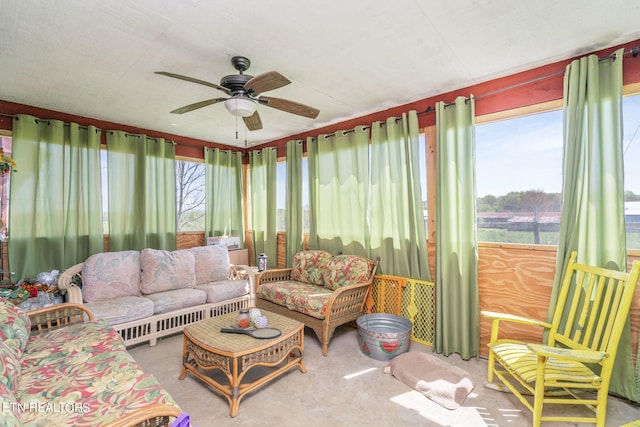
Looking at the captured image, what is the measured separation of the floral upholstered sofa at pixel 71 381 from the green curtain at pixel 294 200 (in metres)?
2.47

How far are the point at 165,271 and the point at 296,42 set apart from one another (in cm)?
288

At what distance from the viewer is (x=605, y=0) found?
170 cm

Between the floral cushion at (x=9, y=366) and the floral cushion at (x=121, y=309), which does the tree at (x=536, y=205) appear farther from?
the floral cushion at (x=121, y=309)

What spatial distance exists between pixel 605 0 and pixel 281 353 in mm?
3023

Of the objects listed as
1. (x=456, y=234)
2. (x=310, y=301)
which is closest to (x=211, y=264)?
(x=310, y=301)

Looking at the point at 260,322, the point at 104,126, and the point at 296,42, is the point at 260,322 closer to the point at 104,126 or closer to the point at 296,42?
the point at 296,42

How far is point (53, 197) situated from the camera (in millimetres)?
3299

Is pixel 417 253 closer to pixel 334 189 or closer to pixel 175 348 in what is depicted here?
pixel 334 189

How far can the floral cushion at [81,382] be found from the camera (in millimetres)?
1254

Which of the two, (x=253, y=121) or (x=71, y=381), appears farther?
(x=253, y=121)

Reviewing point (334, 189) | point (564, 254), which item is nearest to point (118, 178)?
point (334, 189)

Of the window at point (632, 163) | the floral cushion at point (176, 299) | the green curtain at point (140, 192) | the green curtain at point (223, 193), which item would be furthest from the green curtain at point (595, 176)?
the green curtain at point (140, 192)

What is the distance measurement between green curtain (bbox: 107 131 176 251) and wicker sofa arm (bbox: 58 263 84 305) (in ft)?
1.93

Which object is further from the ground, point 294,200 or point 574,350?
point 294,200
